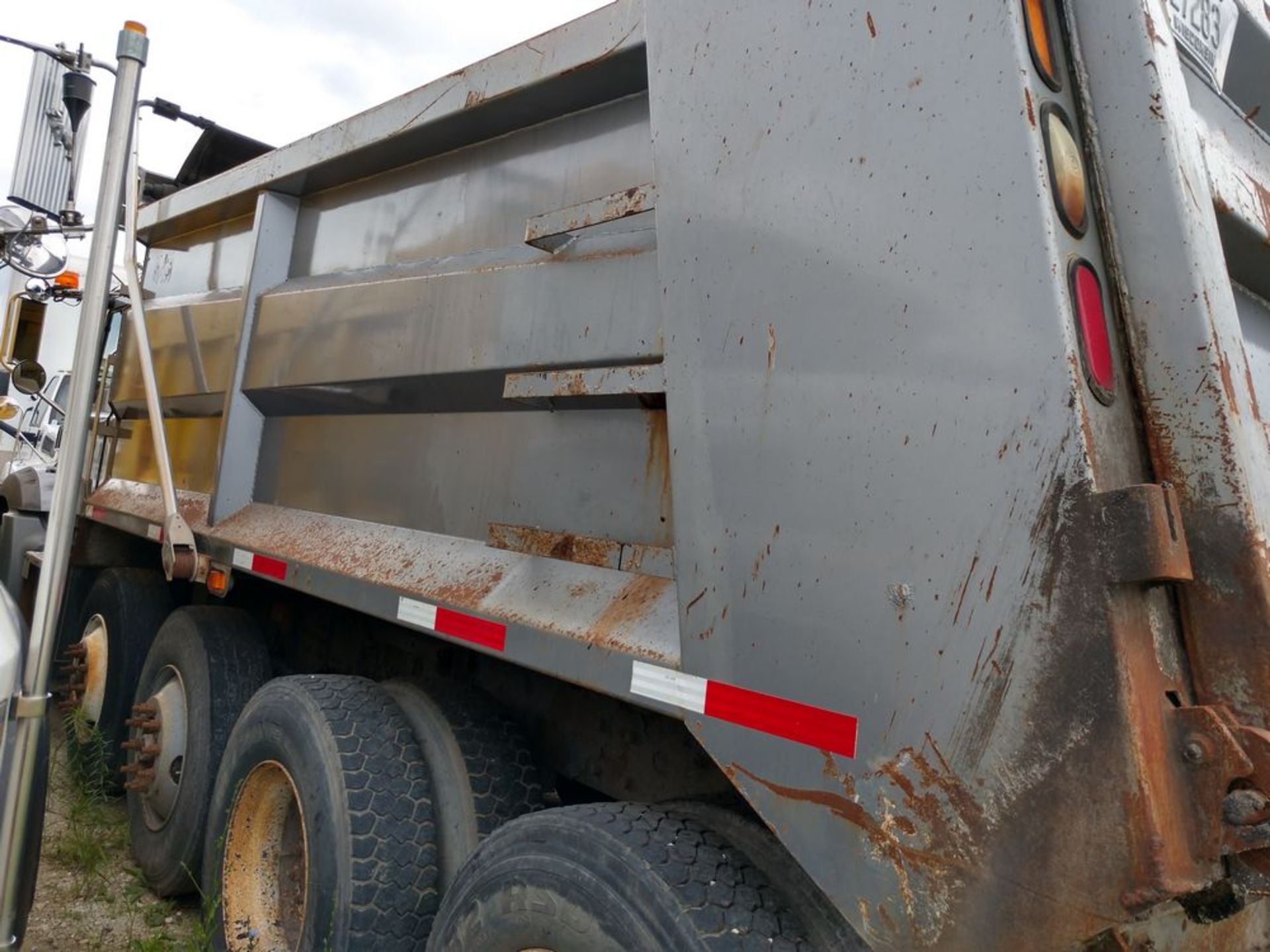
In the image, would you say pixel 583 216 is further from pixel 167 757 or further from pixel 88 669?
A: pixel 88 669

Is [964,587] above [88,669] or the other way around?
above

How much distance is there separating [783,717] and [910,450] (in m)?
0.40

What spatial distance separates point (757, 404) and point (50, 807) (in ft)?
13.0

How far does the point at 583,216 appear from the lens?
189 cm

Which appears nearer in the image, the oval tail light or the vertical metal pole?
the oval tail light

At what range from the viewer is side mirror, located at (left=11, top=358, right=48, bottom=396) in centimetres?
441

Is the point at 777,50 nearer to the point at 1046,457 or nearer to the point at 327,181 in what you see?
the point at 1046,457

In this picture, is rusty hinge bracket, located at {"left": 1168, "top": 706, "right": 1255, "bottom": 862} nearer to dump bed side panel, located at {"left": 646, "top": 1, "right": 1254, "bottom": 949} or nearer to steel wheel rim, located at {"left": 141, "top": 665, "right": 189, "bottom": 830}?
dump bed side panel, located at {"left": 646, "top": 1, "right": 1254, "bottom": 949}

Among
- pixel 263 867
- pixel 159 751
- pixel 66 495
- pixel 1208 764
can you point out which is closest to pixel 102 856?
pixel 159 751

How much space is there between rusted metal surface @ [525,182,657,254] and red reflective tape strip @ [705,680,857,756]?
0.82m

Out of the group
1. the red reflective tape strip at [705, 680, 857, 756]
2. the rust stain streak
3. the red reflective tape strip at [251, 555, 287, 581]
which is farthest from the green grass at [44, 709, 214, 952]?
the rust stain streak

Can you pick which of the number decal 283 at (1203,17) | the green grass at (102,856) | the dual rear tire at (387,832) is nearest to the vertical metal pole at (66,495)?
the dual rear tire at (387,832)

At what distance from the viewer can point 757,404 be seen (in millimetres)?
1469

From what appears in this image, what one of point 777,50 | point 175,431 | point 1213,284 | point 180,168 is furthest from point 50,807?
point 1213,284
